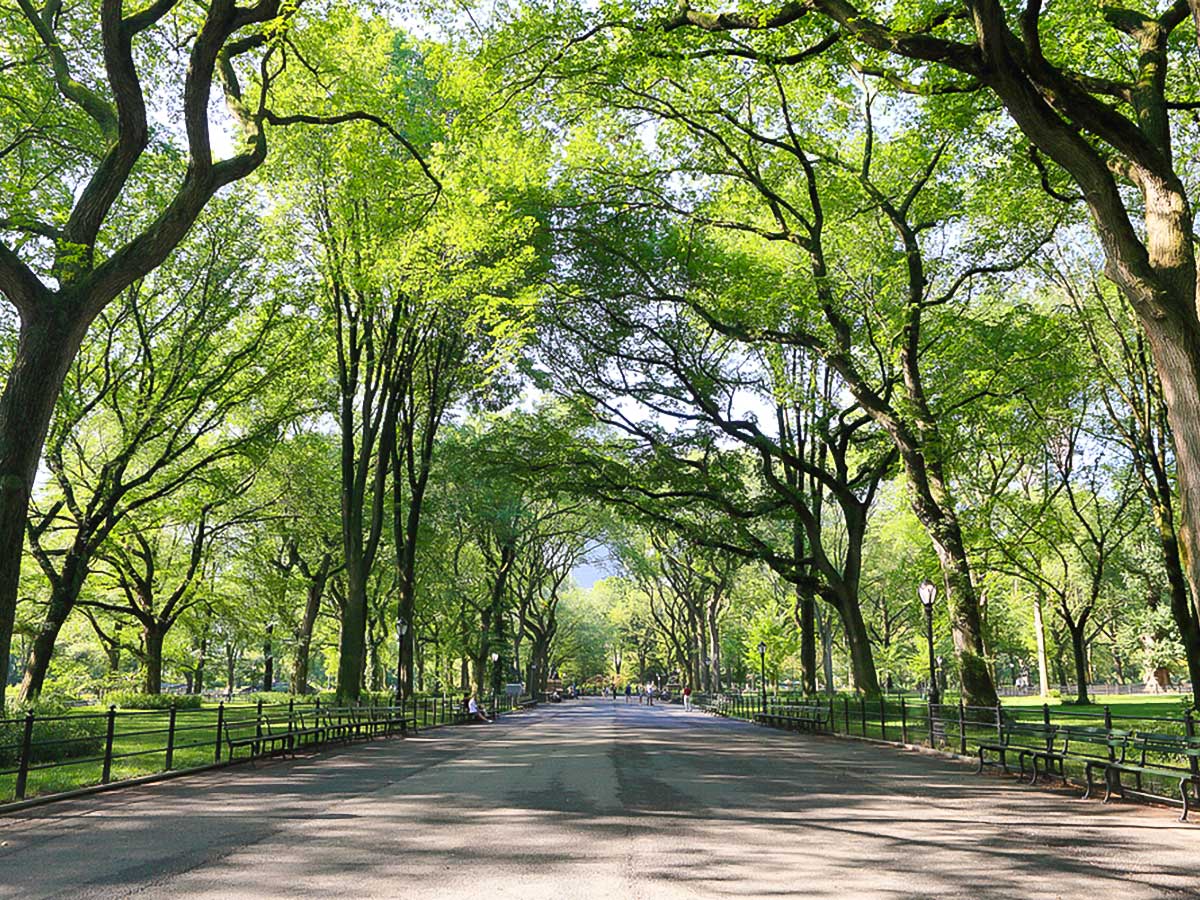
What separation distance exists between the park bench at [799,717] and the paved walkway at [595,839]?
504 inches

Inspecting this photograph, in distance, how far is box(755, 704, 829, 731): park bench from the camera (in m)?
26.9

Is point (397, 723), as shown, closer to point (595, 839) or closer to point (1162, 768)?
point (595, 839)

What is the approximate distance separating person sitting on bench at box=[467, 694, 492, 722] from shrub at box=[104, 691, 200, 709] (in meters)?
11.0

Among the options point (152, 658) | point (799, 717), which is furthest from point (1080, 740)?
point (152, 658)

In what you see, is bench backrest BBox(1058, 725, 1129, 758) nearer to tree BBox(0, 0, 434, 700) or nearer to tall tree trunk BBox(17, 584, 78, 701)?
tree BBox(0, 0, 434, 700)

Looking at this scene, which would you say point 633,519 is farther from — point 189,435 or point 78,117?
point 78,117

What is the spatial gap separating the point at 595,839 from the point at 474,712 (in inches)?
1171

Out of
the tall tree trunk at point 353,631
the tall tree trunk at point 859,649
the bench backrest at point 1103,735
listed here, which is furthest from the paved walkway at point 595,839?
the tall tree trunk at point 859,649

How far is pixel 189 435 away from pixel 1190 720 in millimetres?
30982

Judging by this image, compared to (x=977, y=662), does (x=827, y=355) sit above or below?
above

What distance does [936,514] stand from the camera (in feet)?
66.3

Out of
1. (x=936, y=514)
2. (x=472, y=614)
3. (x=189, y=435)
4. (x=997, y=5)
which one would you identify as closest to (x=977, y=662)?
(x=936, y=514)

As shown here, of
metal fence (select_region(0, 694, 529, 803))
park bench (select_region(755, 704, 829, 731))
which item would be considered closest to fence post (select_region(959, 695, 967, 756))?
park bench (select_region(755, 704, 829, 731))

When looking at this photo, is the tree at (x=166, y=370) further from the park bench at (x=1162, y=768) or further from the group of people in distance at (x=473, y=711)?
the park bench at (x=1162, y=768)
